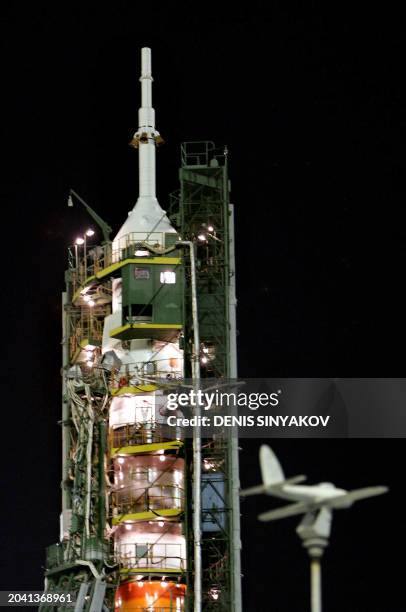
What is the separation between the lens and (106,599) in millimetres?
102875

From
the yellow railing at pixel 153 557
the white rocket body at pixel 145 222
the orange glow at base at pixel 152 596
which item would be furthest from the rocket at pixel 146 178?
the orange glow at base at pixel 152 596

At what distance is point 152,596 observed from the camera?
103 m

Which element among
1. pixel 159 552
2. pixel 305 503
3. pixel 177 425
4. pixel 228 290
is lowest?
pixel 305 503

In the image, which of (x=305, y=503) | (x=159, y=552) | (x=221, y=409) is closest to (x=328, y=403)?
(x=221, y=409)

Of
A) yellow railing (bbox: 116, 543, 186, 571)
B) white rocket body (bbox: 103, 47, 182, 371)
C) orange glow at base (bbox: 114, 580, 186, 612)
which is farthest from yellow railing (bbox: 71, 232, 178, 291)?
orange glow at base (bbox: 114, 580, 186, 612)

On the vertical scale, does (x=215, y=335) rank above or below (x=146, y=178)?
below

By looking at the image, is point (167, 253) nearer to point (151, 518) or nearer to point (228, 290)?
point (228, 290)

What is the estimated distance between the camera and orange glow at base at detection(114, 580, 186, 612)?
102m

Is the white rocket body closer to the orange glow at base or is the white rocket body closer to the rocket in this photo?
the rocket

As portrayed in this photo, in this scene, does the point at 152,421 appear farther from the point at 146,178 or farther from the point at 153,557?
the point at 146,178

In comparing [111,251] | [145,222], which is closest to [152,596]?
[111,251]

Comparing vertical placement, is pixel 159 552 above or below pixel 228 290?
below

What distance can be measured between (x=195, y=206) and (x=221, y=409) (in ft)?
47.2

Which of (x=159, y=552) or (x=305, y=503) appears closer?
(x=305, y=503)
